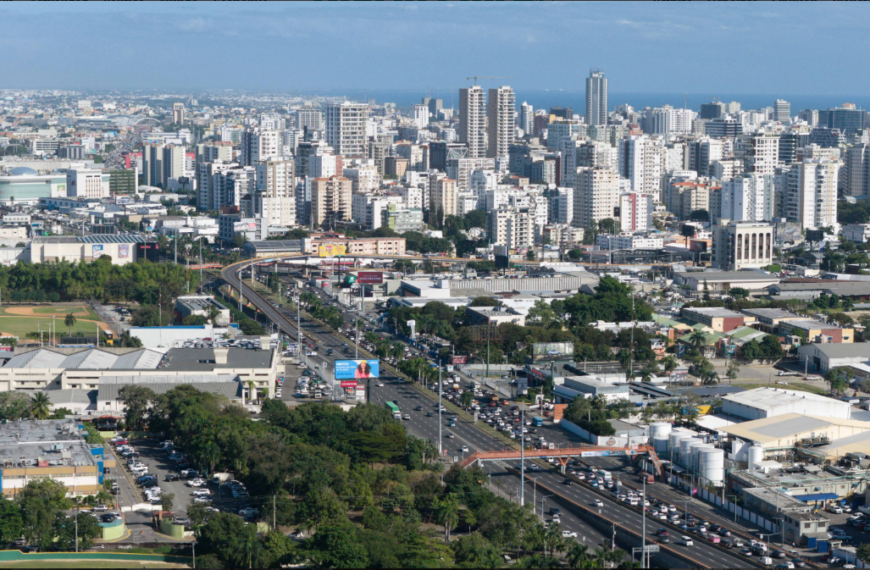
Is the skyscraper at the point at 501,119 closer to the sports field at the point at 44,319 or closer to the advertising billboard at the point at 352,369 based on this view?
the sports field at the point at 44,319

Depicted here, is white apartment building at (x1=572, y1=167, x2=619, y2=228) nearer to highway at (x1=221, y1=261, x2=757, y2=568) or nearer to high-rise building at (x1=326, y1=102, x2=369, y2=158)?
high-rise building at (x1=326, y1=102, x2=369, y2=158)

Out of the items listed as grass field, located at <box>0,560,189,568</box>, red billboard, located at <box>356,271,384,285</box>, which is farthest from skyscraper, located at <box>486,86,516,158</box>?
grass field, located at <box>0,560,189,568</box>

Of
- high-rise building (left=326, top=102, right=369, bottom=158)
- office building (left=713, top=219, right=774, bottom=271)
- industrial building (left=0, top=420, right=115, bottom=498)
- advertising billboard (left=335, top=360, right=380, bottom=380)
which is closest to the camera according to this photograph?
industrial building (left=0, top=420, right=115, bottom=498)

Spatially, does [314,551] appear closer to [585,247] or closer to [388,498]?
[388,498]

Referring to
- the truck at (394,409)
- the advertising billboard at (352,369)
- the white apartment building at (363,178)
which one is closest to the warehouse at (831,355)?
the truck at (394,409)

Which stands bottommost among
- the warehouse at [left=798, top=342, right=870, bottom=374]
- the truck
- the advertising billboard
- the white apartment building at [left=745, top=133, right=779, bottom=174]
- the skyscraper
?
the truck

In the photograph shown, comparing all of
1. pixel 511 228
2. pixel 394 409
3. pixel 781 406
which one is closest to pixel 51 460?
pixel 394 409
